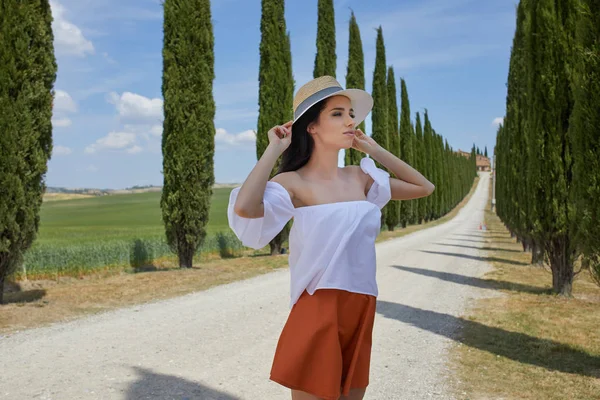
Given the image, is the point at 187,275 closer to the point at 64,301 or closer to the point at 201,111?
the point at 64,301

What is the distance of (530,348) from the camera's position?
239 inches

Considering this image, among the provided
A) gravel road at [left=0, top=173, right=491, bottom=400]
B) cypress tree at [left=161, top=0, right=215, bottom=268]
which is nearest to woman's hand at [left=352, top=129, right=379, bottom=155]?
gravel road at [left=0, top=173, right=491, bottom=400]

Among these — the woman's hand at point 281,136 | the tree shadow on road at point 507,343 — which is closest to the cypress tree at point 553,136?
the tree shadow on road at point 507,343

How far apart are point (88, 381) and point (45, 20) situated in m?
7.01

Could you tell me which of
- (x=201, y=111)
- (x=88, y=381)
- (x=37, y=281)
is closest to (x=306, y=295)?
(x=88, y=381)

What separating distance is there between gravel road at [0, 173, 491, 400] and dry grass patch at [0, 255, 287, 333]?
0.50 meters

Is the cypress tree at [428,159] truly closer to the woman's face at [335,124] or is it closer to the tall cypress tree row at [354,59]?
the tall cypress tree row at [354,59]

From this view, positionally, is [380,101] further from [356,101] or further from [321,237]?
[321,237]

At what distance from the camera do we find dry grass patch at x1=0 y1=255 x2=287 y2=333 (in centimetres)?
750

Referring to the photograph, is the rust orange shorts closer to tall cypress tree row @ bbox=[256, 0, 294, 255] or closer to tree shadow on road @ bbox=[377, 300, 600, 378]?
tree shadow on road @ bbox=[377, 300, 600, 378]

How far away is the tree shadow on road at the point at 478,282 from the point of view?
1057cm

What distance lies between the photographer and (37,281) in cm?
1151

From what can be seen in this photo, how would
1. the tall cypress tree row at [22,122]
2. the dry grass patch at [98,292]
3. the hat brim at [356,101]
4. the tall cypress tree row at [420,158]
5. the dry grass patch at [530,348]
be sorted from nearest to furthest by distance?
the hat brim at [356,101]
the dry grass patch at [530,348]
the dry grass patch at [98,292]
the tall cypress tree row at [22,122]
the tall cypress tree row at [420,158]

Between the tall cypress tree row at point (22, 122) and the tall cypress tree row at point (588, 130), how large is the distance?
7965 mm
